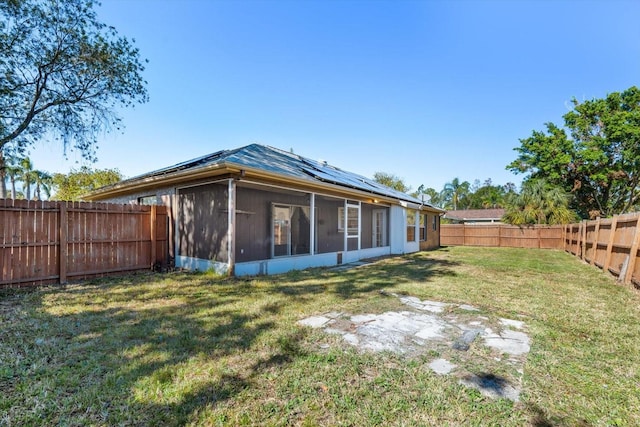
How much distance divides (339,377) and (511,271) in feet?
26.7

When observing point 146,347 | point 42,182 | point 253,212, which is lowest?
point 146,347

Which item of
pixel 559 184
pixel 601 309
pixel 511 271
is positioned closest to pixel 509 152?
pixel 559 184

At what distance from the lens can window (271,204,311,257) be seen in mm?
9180

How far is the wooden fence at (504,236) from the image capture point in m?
17.9

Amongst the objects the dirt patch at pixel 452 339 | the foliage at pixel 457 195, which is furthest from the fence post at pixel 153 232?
the foliage at pixel 457 195

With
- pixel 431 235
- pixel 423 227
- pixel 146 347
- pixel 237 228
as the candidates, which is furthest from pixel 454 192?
pixel 146 347

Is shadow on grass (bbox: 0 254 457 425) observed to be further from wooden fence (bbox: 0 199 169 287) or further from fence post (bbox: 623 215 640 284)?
fence post (bbox: 623 215 640 284)

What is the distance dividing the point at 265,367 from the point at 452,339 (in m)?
2.11

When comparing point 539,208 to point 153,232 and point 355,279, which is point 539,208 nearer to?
point 355,279

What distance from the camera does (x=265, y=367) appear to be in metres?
2.68

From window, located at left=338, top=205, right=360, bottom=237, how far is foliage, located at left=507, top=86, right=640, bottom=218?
18887 mm

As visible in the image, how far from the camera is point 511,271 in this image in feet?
28.4

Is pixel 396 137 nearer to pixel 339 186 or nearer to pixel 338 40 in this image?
pixel 338 40

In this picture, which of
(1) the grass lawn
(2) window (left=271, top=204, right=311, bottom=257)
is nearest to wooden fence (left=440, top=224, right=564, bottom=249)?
(2) window (left=271, top=204, right=311, bottom=257)
